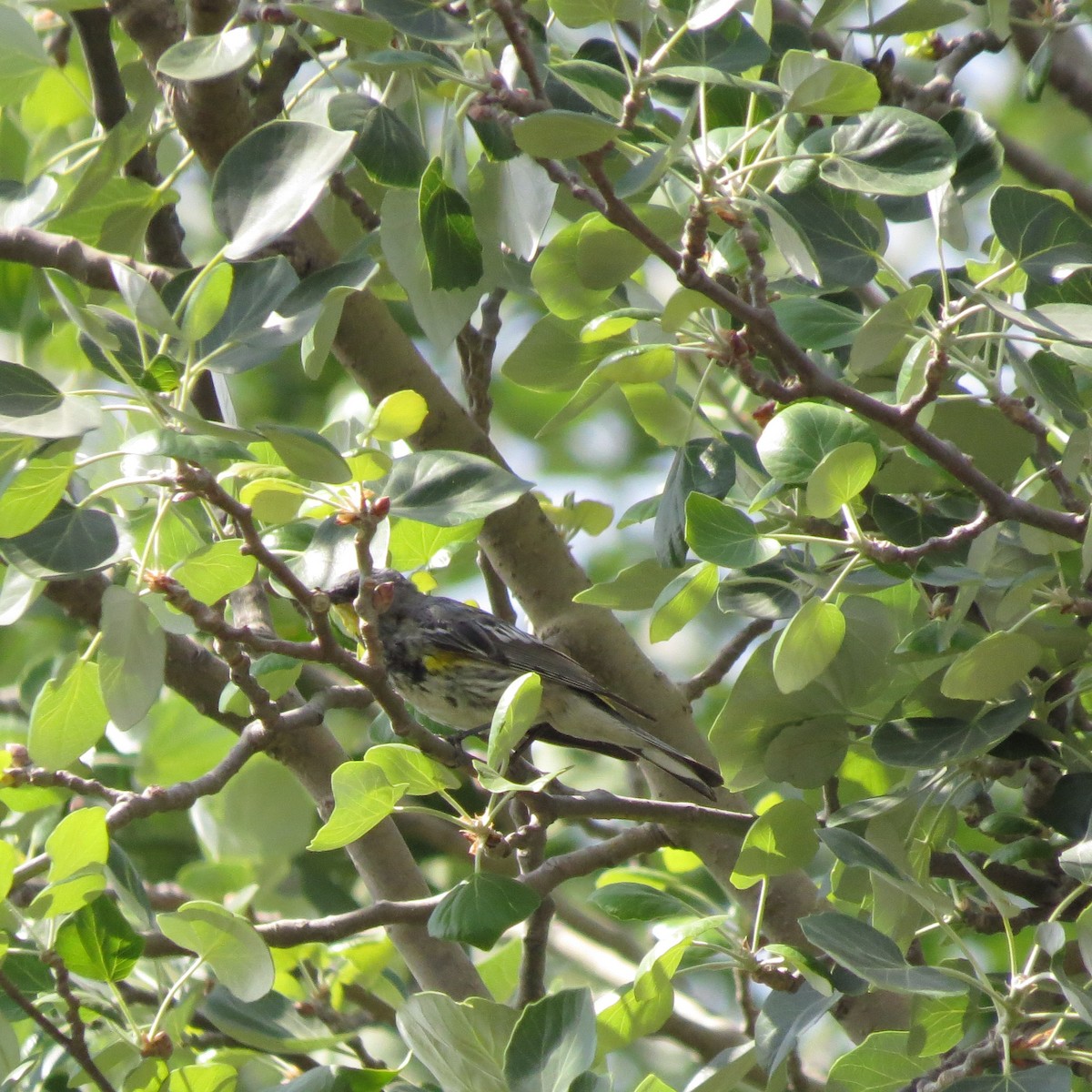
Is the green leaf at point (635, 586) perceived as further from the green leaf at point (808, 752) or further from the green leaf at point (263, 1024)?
the green leaf at point (263, 1024)

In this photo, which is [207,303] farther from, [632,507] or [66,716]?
[632,507]

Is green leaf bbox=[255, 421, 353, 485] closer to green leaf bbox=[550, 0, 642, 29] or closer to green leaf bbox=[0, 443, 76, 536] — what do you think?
green leaf bbox=[0, 443, 76, 536]

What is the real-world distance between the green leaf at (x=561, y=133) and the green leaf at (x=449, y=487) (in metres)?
0.53

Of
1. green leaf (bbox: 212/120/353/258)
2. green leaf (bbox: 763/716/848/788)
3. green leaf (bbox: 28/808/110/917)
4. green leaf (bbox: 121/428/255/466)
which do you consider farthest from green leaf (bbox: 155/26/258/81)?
green leaf (bbox: 763/716/848/788)

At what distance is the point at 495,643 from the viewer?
4.27 m

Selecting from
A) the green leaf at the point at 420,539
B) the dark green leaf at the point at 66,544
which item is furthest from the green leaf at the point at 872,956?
the dark green leaf at the point at 66,544

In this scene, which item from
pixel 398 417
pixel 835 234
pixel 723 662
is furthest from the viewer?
pixel 723 662

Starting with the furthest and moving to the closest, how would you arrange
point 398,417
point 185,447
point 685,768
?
point 685,768
point 398,417
point 185,447

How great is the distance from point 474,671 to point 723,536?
2.26 meters

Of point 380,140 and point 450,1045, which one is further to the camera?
point 380,140

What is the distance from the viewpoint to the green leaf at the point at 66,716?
237cm

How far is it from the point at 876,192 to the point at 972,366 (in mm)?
377

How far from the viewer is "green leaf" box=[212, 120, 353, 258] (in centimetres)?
203

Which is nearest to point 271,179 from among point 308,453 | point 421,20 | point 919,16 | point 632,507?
point 421,20
